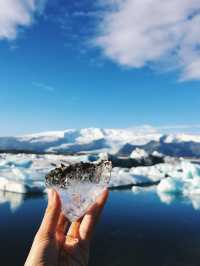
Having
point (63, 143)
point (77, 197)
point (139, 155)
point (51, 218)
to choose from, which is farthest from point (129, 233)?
point (63, 143)

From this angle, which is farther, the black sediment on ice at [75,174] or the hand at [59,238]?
the black sediment on ice at [75,174]

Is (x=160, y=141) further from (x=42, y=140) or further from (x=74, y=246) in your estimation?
(x=74, y=246)

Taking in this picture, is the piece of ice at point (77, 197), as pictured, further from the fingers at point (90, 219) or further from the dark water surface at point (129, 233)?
the dark water surface at point (129, 233)

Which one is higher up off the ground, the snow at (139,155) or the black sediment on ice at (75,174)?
the black sediment on ice at (75,174)

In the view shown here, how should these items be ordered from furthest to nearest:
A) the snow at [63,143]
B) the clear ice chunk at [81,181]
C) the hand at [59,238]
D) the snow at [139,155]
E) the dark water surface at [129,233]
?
the snow at [63,143]
the snow at [139,155]
the dark water surface at [129,233]
the clear ice chunk at [81,181]
the hand at [59,238]

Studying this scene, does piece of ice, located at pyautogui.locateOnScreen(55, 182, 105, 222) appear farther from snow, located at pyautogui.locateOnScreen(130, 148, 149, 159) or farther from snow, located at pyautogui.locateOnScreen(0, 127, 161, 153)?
snow, located at pyautogui.locateOnScreen(0, 127, 161, 153)

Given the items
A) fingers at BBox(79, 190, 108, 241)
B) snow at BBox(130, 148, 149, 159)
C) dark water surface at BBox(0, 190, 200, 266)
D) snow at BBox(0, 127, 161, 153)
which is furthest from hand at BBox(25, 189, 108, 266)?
snow at BBox(0, 127, 161, 153)

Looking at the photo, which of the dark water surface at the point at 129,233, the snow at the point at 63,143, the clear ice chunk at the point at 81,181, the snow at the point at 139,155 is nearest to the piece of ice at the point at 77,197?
the clear ice chunk at the point at 81,181
